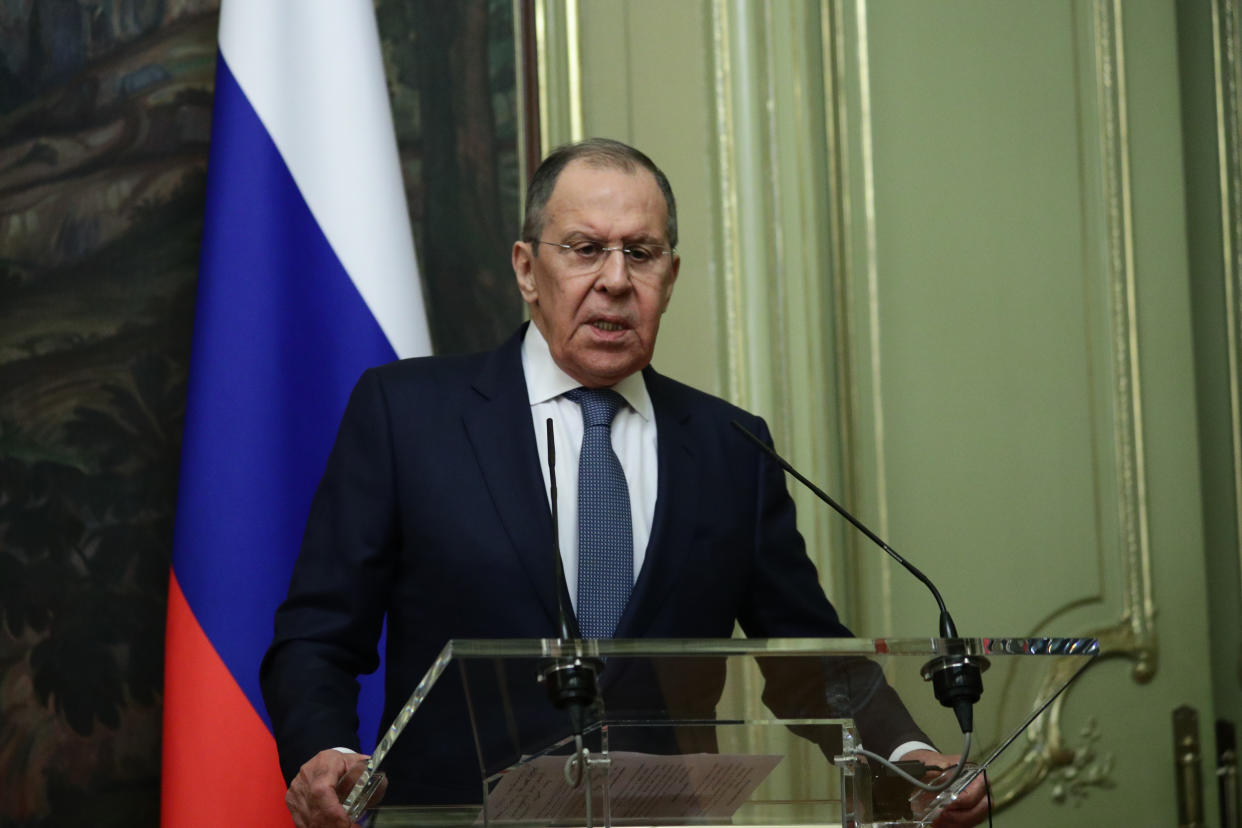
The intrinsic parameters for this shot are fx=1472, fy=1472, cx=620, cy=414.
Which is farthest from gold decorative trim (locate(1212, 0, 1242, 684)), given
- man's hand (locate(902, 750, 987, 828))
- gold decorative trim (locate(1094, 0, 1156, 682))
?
man's hand (locate(902, 750, 987, 828))

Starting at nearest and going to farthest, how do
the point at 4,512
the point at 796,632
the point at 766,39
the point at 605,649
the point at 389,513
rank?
the point at 605,649
the point at 389,513
the point at 796,632
the point at 4,512
the point at 766,39

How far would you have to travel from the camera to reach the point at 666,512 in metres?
2.24

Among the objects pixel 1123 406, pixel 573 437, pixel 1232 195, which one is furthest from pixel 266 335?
pixel 1232 195

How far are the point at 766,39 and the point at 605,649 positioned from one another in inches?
93.1

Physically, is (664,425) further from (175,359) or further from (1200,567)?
(1200,567)

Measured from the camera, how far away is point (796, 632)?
2355mm

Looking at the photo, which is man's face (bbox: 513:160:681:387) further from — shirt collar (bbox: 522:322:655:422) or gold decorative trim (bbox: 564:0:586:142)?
gold decorative trim (bbox: 564:0:586:142)

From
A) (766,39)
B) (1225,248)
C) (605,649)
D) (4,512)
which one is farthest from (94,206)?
(1225,248)

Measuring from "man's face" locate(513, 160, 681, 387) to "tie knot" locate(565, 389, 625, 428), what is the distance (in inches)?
0.7

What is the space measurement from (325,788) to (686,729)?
436 mm

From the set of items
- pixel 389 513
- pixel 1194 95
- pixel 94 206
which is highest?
pixel 1194 95

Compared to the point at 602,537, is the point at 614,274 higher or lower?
higher

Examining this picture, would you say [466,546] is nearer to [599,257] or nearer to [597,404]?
[597,404]

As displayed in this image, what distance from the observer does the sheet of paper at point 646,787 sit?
1.42m
